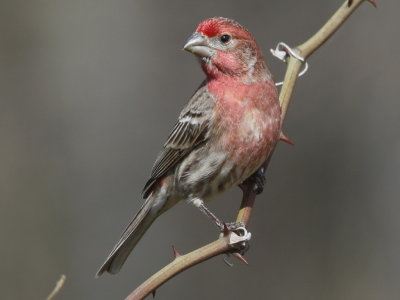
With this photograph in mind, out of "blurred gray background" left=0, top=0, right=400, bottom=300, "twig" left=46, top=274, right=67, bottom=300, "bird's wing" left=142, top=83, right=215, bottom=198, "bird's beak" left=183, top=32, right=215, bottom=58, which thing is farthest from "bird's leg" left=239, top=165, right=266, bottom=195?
"blurred gray background" left=0, top=0, right=400, bottom=300

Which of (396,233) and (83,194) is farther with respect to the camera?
(83,194)

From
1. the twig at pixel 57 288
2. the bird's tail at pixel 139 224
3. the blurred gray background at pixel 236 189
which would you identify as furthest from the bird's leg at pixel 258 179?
the blurred gray background at pixel 236 189

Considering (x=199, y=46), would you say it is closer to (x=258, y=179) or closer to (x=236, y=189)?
(x=258, y=179)

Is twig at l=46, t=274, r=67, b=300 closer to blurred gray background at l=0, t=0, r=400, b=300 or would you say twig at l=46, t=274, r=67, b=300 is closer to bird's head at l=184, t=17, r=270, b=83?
bird's head at l=184, t=17, r=270, b=83

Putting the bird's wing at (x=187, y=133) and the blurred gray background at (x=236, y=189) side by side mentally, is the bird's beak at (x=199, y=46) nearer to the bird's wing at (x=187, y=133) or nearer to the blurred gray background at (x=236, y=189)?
the bird's wing at (x=187, y=133)

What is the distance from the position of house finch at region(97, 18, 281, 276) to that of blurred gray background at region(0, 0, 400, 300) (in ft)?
10.6

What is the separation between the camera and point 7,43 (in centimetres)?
1288

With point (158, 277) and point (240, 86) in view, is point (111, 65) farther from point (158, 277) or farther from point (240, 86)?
point (158, 277)

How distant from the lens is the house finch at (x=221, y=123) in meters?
Result: 6.04

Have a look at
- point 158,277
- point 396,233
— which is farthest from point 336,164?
point 158,277

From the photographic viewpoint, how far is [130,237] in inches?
252

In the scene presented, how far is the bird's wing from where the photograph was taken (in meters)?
6.25

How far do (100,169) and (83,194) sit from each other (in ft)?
1.30

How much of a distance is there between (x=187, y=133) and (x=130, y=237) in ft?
2.91
